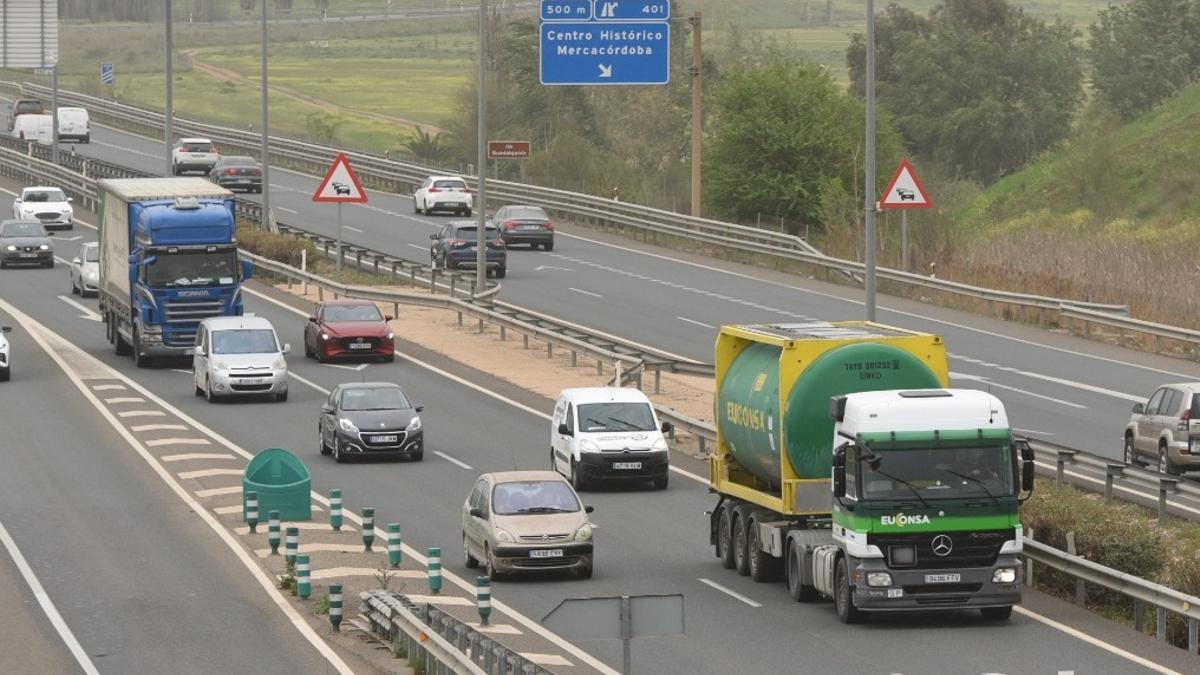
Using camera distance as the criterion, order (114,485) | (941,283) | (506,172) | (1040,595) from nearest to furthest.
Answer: (1040,595)
(114,485)
(941,283)
(506,172)

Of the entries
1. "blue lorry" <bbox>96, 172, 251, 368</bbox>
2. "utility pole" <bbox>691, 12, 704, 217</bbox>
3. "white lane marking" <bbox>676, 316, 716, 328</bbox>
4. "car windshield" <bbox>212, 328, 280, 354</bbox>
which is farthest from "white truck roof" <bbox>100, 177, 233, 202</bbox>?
"utility pole" <bbox>691, 12, 704, 217</bbox>

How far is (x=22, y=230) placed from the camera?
6900 centimetres

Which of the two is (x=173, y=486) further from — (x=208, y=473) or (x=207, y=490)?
(x=208, y=473)

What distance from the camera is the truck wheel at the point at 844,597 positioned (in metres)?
23.7

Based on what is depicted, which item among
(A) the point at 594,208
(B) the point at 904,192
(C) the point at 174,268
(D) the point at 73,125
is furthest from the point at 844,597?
(D) the point at 73,125

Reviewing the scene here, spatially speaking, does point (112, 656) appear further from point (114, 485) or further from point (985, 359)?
point (985, 359)

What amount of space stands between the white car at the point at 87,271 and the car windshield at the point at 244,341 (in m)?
16.5

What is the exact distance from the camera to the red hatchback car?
50.3 m

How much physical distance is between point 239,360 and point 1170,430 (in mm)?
19321

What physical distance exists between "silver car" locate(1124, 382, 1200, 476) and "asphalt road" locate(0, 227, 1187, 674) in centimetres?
707

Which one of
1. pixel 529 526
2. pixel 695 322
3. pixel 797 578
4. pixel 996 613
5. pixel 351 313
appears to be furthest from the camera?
pixel 695 322

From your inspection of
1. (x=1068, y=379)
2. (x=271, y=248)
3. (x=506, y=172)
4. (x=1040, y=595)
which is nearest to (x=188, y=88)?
(x=506, y=172)

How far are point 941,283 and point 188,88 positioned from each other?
11655 centimetres

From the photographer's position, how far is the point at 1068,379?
4644 centimetres
